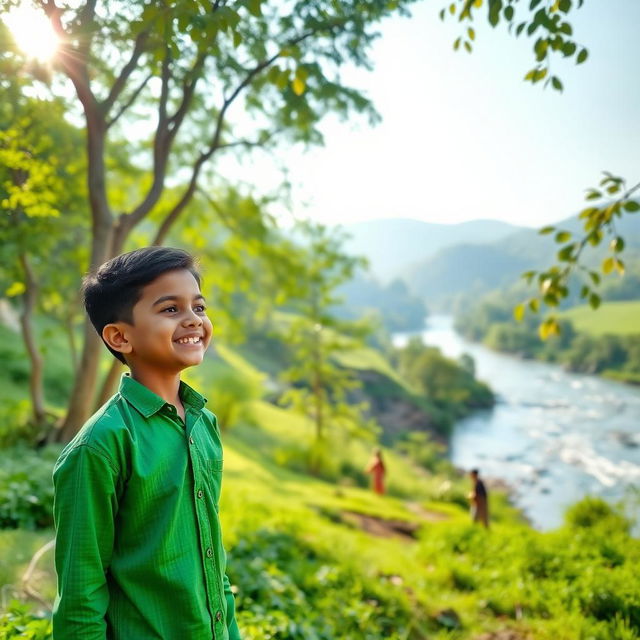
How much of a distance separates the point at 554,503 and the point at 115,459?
21426mm

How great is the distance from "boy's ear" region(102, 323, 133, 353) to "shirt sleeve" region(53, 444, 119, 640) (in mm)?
341

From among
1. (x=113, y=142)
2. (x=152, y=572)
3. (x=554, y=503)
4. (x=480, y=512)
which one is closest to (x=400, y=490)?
(x=554, y=503)

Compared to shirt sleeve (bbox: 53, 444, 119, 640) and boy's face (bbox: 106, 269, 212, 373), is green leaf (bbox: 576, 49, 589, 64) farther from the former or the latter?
shirt sleeve (bbox: 53, 444, 119, 640)

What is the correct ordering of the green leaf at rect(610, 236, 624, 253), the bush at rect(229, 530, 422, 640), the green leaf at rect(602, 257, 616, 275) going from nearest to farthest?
the green leaf at rect(610, 236, 624, 253) < the green leaf at rect(602, 257, 616, 275) < the bush at rect(229, 530, 422, 640)

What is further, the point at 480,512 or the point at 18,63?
the point at 480,512

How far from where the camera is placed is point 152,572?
143cm

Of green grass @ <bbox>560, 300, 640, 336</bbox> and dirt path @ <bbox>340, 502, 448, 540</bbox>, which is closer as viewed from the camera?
dirt path @ <bbox>340, 502, 448, 540</bbox>

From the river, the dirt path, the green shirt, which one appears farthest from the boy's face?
the river

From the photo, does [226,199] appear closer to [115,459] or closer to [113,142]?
[113,142]

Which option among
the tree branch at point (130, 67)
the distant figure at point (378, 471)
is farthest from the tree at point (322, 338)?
the tree branch at point (130, 67)

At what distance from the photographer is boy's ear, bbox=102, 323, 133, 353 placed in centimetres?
156

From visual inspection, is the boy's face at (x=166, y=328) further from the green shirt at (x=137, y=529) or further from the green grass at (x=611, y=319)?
the green grass at (x=611, y=319)

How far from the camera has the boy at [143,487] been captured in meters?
1.31

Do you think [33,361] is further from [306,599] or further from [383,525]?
[383,525]
